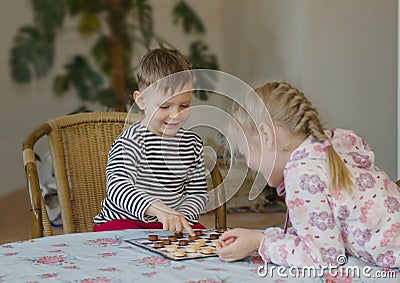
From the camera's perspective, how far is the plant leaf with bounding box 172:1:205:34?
4.89 meters

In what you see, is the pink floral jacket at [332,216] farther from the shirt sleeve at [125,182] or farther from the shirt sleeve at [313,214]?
the shirt sleeve at [125,182]

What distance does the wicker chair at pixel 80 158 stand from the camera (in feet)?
6.63

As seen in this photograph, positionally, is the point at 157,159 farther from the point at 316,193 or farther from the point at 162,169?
the point at 316,193

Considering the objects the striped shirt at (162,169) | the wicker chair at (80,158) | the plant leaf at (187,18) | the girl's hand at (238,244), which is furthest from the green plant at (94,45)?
the girl's hand at (238,244)

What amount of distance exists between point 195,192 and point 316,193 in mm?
749

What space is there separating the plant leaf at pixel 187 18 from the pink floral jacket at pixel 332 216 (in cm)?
379

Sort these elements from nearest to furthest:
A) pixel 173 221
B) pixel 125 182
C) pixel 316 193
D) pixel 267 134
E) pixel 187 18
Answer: pixel 316 193, pixel 267 134, pixel 173 221, pixel 125 182, pixel 187 18

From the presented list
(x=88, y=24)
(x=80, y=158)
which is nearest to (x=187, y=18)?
(x=88, y=24)

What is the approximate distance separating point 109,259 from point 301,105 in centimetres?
46

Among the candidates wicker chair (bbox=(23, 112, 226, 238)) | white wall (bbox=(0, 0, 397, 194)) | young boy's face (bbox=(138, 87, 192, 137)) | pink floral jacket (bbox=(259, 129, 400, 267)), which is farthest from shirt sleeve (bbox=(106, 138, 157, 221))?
white wall (bbox=(0, 0, 397, 194))

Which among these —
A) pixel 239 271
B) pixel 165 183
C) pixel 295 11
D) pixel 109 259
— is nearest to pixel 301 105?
pixel 239 271

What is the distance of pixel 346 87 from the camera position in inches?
169

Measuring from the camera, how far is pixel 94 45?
4.56 m

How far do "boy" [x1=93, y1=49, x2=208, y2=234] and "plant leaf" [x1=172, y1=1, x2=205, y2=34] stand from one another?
3053mm
